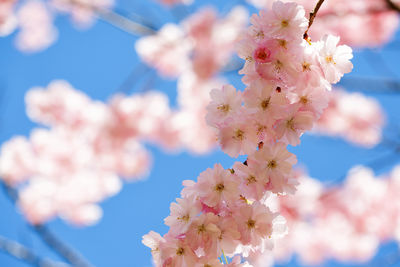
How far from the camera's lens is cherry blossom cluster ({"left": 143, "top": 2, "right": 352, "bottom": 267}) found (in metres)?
1.29


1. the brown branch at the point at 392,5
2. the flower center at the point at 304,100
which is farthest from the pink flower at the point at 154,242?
the brown branch at the point at 392,5

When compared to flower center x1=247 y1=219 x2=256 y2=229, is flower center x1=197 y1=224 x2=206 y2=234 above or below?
below

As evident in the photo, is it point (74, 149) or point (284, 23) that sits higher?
point (74, 149)

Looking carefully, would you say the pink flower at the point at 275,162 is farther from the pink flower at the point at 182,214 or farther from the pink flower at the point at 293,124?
the pink flower at the point at 182,214

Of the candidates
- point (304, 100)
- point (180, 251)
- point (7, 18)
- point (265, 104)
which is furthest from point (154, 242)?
point (7, 18)

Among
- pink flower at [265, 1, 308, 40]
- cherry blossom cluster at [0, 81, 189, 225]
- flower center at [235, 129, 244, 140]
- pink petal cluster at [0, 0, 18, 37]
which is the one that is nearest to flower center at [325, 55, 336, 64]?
pink flower at [265, 1, 308, 40]

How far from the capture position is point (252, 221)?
131cm

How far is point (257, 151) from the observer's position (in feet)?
4.36

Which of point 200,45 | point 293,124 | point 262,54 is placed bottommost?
point 293,124

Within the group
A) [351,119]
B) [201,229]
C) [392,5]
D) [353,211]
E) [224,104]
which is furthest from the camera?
[351,119]

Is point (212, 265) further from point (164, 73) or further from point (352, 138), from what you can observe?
point (352, 138)

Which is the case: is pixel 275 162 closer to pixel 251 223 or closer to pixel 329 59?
pixel 251 223

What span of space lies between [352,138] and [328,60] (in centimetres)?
896

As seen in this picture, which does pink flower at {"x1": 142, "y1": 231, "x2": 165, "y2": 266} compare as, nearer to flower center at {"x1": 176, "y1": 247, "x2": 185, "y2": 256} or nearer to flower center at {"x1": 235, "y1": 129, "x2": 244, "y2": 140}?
flower center at {"x1": 176, "y1": 247, "x2": 185, "y2": 256}
